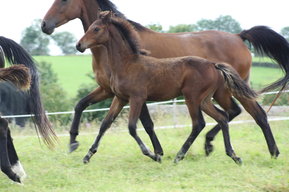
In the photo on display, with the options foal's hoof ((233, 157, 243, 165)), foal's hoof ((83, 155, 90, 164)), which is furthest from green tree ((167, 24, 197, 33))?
foal's hoof ((233, 157, 243, 165))

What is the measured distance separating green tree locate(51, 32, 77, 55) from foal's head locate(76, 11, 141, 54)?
4609cm

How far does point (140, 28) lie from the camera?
788 centimetres

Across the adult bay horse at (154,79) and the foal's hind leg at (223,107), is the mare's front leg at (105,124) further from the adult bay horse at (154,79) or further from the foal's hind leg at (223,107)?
the foal's hind leg at (223,107)

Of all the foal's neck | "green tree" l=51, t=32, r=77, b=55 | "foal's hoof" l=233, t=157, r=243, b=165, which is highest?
the foal's neck

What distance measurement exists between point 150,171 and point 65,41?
4942cm

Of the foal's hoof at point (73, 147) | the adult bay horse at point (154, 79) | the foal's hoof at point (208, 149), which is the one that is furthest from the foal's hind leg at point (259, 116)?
the foal's hoof at point (73, 147)

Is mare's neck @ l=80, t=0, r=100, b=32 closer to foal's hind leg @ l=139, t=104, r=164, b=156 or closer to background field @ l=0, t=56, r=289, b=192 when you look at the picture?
foal's hind leg @ l=139, t=104, r=164, b=156

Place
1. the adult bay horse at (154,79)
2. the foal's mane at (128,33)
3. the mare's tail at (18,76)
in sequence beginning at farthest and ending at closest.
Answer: the foal's mane at (128,33)
the adult bay horse at (154,79)
the mare's tail at (18,76)

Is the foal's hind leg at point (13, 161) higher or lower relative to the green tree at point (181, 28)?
higher

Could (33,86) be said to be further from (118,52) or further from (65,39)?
(65,39)

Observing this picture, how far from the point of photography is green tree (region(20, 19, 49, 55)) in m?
52.2

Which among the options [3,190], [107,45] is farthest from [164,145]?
[3,190]

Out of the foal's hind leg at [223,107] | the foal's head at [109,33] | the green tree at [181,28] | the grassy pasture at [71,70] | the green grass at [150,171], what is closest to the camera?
the green grass at [150,171]

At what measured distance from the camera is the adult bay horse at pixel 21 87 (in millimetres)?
5625
